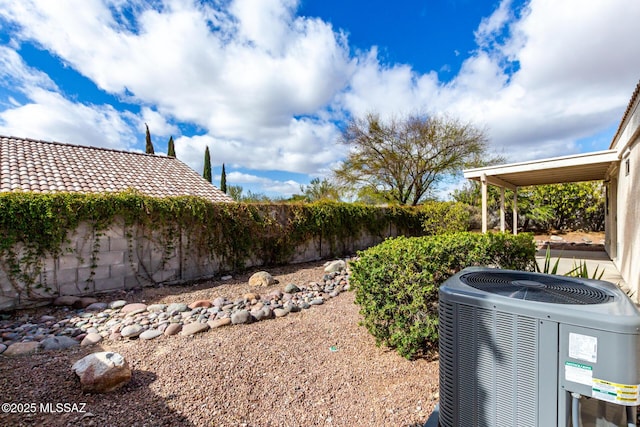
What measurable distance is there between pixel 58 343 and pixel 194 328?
1.46 meters

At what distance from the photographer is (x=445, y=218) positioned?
11.3 meters

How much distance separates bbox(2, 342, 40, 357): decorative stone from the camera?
3.07 metres

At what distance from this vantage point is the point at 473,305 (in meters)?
1.40

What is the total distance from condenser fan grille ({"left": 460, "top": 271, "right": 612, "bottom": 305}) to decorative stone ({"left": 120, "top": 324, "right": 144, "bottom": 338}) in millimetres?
3814

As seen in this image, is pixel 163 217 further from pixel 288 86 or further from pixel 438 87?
pixel 438 87

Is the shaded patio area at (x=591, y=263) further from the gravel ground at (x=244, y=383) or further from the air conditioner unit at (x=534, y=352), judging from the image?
the air conditioner unit at (x=534, y=352)

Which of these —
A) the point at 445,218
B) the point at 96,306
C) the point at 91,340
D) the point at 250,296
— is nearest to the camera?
the point at 91,340

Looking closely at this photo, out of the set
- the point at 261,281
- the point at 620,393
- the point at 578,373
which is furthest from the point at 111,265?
the point at 620,393

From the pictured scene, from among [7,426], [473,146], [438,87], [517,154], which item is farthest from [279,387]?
[517,154]

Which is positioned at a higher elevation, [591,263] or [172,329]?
[591,263]

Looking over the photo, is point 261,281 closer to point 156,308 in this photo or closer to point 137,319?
point 156,308

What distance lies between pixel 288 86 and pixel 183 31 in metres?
4.21

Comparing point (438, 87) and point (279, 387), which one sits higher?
point (438, 87)
